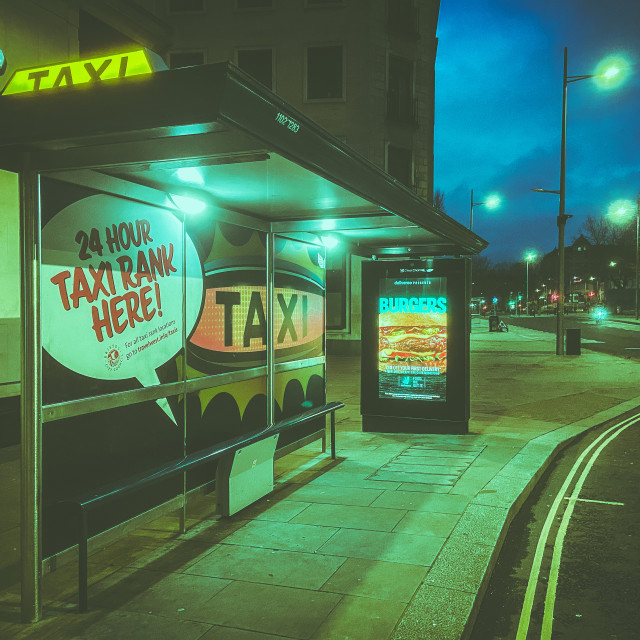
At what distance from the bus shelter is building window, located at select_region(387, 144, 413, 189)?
21056 mm

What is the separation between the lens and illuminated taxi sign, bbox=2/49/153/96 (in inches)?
223

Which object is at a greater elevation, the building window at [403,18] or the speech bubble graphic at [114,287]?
the building window at [403,18]

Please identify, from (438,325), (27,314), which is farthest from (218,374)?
(438,325)

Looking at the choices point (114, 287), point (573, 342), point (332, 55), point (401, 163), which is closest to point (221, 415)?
point (114, 287)

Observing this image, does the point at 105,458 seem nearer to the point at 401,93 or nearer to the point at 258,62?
the point at 258,62

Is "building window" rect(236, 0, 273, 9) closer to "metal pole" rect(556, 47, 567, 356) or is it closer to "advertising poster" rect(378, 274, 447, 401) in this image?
"metal pole" rect(556, 47, 567, 356)

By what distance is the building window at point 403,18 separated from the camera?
25.6 metres

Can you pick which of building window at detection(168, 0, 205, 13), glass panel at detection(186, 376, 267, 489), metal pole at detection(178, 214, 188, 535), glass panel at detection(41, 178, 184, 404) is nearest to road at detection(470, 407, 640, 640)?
metal pole at detection(178, 214, 188, 535)

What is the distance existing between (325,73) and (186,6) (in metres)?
6.22

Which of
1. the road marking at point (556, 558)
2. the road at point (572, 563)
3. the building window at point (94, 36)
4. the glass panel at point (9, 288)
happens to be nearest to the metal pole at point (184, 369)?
the road at point (572, 563)

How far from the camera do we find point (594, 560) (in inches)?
193

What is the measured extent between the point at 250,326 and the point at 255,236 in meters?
0.89

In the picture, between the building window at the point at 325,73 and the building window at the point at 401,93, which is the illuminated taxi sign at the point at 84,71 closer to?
the building window at the point at 325,73

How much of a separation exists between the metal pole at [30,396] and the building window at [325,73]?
23.0m
